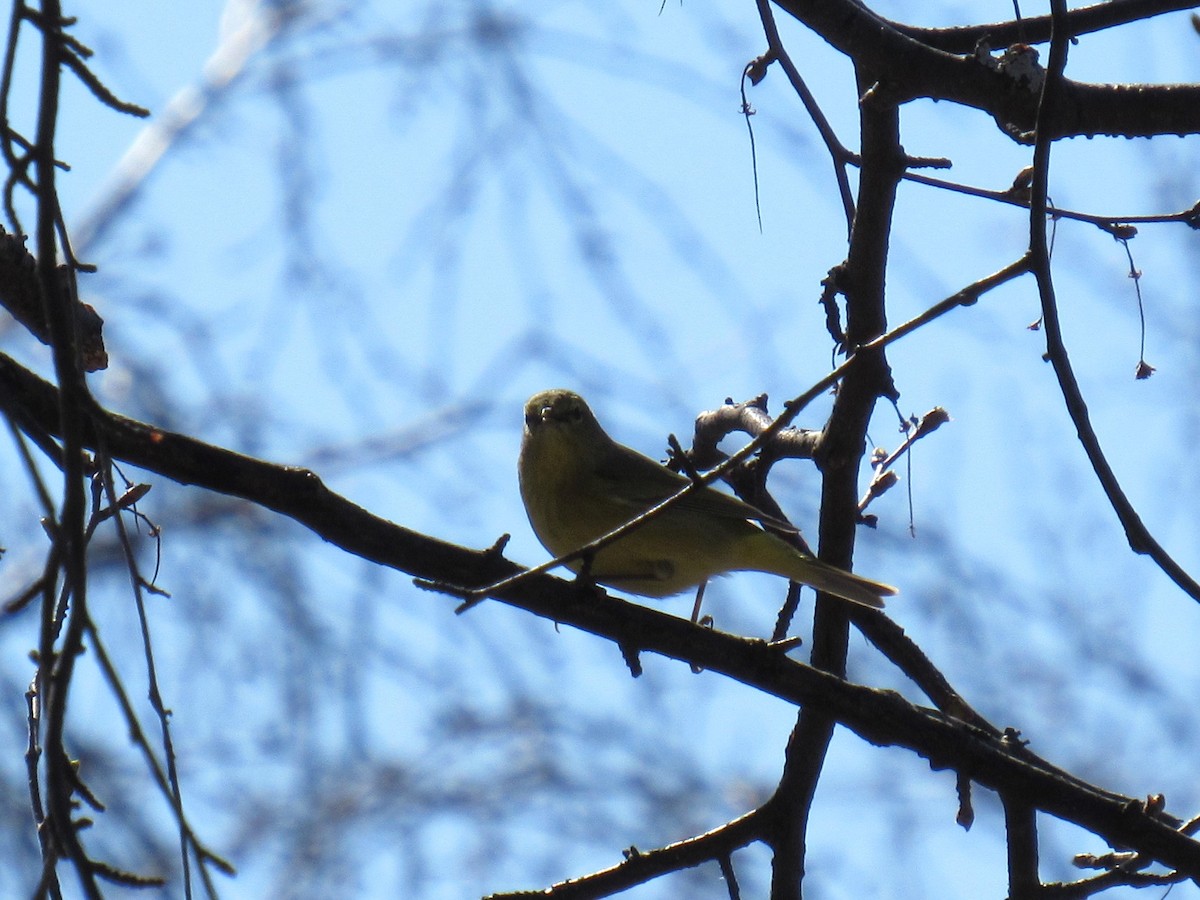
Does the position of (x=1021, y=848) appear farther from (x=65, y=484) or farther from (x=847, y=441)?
(x=65, y=484)

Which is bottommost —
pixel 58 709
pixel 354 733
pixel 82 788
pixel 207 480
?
pixel 58 709

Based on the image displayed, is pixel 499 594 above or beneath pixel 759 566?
beneath

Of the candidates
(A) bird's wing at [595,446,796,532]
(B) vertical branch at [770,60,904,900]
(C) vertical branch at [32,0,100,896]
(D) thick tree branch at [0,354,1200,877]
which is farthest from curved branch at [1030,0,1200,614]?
(A) bird's wing at [595,446,796,532]

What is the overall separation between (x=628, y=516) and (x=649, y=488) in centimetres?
31

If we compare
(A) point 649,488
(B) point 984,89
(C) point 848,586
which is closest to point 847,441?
(C) point 848,586

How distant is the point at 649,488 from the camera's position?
17.3ft

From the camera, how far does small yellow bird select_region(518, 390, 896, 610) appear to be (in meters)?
4.75

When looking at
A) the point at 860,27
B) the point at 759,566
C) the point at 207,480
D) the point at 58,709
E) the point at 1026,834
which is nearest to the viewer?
the point at 58,709

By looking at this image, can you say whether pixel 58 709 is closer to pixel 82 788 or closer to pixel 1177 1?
pixel 82 788

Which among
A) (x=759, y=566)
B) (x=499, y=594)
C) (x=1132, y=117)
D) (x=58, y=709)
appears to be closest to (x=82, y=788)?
(x=58, y=709)

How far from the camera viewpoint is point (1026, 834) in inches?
133

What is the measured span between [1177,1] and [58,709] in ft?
9.68

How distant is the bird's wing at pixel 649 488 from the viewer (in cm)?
471

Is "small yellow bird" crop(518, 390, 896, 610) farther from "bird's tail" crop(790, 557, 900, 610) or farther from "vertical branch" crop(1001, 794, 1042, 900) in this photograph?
"vertical branch" crop(1001, 794, 1042, 900)
